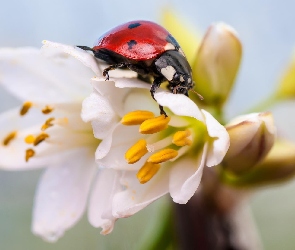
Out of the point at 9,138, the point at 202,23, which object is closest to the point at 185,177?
the point at 9,138

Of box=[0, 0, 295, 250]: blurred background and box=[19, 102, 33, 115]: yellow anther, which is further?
box=[0, 0, 295, 250]: blurred background

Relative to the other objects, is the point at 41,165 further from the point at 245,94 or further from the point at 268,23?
the point at 268,23

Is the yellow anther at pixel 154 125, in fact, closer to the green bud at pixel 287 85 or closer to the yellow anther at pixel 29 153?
the yellow anther at pixel 29 153

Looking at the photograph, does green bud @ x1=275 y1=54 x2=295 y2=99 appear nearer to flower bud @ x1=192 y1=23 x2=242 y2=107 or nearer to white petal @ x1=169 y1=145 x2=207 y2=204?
flower bud @ x1=192 y1=23 x2=242 y2=107

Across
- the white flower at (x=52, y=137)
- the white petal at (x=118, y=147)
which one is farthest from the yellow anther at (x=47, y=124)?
the white petal at (x=118, y=147)

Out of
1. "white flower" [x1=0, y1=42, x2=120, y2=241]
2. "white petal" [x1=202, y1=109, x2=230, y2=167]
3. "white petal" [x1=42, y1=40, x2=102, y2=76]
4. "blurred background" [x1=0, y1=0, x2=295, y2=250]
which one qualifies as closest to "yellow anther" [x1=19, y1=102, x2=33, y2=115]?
"white flower" [x1=0, y1=42, x2=120, y2=241]

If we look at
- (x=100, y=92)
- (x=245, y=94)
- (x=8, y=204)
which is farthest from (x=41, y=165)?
(x=245, y=94)
